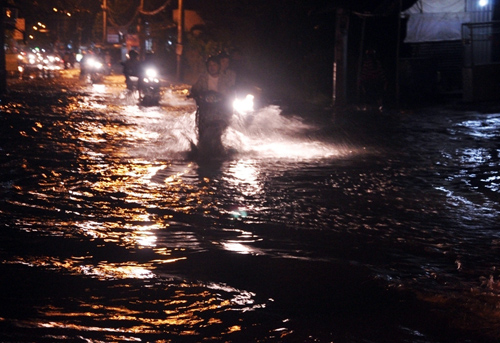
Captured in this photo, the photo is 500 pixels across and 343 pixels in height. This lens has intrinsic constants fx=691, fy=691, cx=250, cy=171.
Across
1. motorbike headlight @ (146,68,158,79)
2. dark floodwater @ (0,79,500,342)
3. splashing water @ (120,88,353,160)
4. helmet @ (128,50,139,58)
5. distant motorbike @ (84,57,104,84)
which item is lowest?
dark floodwater @ (0,79,500,342)

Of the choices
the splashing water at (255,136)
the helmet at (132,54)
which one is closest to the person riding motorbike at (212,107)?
the splashing water at (255,136)

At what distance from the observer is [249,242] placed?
6875 mm

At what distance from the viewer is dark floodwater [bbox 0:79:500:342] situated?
4.91 metres

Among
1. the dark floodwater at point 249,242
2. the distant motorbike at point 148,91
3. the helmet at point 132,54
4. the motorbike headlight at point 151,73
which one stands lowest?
the dark floodwater at point 249,242

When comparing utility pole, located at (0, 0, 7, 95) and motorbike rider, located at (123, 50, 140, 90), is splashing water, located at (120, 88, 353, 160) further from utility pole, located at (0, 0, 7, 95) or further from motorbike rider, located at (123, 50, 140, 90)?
utility pole, located at (0, 0, 7, 95)

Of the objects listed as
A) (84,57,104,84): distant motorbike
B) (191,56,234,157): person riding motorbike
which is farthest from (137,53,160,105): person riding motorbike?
(84,57,104,84): distant motorbike

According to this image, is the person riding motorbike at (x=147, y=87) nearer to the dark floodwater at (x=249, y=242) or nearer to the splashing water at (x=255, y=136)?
the splashing water at (x=255, y=136)

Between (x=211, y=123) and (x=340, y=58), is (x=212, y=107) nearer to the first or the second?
(x=211, y=123)

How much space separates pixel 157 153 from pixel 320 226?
5528 millimetres

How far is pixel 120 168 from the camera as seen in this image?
10.9 metres

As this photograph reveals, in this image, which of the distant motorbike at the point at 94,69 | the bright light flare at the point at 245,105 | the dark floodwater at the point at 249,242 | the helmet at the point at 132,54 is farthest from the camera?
the distant motorbike at the point at 94,69

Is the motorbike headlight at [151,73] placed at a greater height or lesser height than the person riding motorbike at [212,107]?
greater

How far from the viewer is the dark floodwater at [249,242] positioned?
4.91 m

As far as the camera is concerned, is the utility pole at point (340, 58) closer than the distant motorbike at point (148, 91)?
Yes
